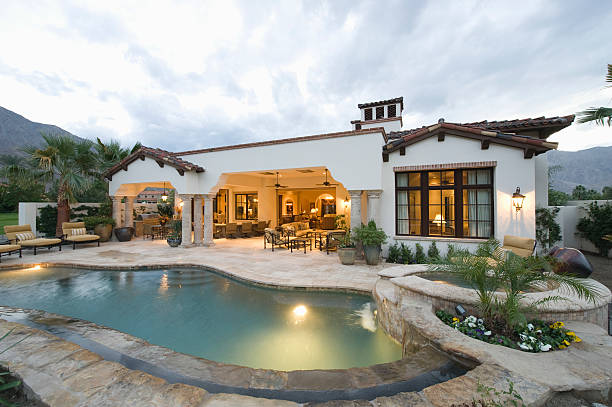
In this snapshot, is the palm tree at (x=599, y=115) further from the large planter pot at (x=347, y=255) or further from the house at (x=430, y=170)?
the large planter pot at (x=347, y=255)

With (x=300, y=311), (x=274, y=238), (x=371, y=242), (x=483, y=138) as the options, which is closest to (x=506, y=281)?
(x=300, y=311)

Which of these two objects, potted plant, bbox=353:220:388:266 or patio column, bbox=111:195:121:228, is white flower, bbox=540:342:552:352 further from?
patio column, bbox=111:195:121:228

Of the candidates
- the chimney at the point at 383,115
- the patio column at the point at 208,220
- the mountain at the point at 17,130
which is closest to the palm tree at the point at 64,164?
the patio column at the point at 208,220

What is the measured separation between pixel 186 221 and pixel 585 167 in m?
106

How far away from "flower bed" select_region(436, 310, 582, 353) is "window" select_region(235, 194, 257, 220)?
14.7m

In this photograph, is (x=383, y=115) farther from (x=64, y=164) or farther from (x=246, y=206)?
(x=64, y=164)

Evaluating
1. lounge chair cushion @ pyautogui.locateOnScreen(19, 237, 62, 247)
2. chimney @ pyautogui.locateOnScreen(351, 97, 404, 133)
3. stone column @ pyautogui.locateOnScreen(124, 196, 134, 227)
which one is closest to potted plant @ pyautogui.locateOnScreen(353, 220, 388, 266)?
chimney @ pyautogui.locateOnScreen(351, 97, 404, 133)

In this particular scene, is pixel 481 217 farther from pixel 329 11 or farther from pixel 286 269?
pixel 329 11

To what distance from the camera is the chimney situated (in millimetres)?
15617

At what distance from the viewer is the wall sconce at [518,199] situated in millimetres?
7411

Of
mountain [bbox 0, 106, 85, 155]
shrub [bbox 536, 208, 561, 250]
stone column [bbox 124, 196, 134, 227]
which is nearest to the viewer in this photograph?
shrub [bbox 536, 208, 561, 250]

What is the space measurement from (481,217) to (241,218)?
13966 mm

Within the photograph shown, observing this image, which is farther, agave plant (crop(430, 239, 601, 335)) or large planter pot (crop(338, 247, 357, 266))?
large planter pot (crop(338, 247, 357, 266))

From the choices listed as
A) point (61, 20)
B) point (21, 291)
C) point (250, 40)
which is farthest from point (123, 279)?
point (250, 40)
